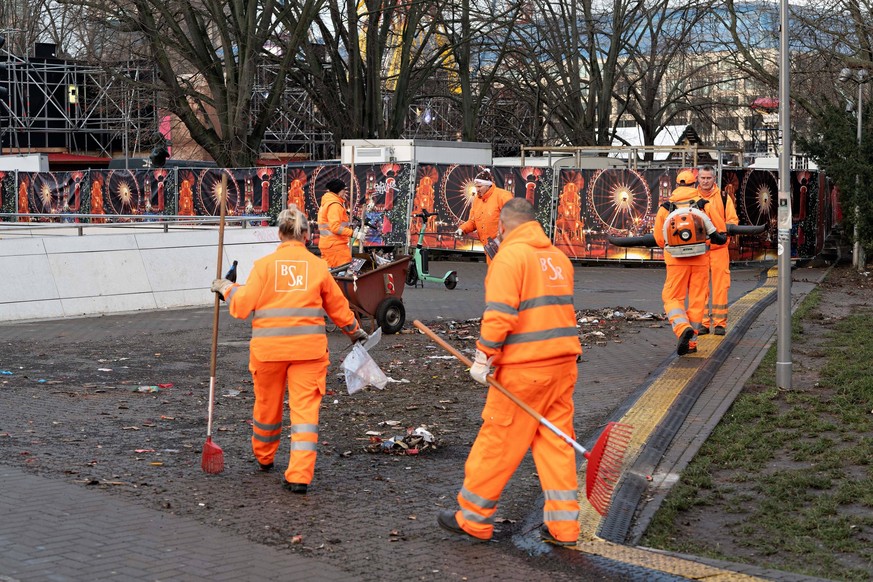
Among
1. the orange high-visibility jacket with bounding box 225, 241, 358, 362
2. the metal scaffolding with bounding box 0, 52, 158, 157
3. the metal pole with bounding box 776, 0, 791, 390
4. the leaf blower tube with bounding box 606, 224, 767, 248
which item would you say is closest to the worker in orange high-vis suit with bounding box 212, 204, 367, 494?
the orange high-visibility jacket with bounding box 225, 241, 358, 362

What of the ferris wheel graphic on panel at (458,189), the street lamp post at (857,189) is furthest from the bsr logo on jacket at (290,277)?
the ferris wheel graphic on panel at (458,189)

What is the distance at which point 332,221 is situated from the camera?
15.5 metres

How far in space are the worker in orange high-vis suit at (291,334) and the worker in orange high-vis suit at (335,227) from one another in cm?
805

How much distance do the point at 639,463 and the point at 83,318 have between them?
10.2m

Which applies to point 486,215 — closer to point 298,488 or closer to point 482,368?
point 298,488

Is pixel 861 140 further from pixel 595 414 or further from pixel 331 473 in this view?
pixel 331 473

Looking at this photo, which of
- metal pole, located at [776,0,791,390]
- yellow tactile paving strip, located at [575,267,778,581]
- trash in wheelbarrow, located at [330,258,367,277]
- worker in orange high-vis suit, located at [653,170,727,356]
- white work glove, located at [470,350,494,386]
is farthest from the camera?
trash in wheelbarrow, located at [330,258,367,277]

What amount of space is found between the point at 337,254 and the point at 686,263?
5532mm

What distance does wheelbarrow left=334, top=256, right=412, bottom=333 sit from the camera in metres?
13.4

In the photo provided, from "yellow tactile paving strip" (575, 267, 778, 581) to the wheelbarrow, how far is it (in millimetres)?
3523

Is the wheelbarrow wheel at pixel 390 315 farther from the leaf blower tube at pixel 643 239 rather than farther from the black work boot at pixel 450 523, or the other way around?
the black work boot at pixel 450 523

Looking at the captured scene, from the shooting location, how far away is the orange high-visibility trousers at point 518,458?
5.90m

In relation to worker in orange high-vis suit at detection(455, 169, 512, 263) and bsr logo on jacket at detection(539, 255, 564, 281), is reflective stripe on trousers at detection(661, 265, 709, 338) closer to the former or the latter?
worker in orange high-vis suit at detection(455, 169, 512, 263)

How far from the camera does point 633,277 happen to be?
75.3 ft
